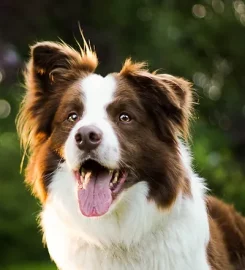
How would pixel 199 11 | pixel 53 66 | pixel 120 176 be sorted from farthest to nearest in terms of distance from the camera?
1. pixel 199 11
2. pixel 53 66
3. pixel 120 176

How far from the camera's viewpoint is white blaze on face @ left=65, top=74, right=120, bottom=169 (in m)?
5.12

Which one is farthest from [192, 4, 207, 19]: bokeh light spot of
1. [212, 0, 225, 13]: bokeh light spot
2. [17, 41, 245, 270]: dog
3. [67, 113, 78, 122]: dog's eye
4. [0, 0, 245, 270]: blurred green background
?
[67, 113, 78, 122]: dog's eye

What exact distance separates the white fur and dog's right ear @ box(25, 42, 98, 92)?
29.2 inches

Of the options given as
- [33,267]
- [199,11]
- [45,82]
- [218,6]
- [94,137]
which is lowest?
[33,267]

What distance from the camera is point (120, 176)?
5.36 m

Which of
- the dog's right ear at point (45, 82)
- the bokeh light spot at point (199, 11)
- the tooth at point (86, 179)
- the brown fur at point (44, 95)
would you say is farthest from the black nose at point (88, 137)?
the bokeh light spot at point (199, 11)

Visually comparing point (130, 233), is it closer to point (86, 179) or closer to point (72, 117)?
point (86, 179)

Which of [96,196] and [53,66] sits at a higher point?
[53,66]

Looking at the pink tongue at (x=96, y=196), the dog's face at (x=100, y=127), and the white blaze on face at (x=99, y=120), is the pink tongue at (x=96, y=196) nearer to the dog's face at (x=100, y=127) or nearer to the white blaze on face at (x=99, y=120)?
the dog's face at (x=100, y=127)

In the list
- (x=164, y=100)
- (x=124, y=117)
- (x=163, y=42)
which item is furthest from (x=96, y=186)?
(x=163, y=42)

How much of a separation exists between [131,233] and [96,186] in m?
0.47

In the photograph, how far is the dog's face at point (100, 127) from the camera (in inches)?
206

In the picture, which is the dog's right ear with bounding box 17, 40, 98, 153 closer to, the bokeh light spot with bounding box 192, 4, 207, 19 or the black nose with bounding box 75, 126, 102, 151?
the black nose with bounding box 75, 126, 102, 151

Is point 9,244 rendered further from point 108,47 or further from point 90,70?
point 90,70
